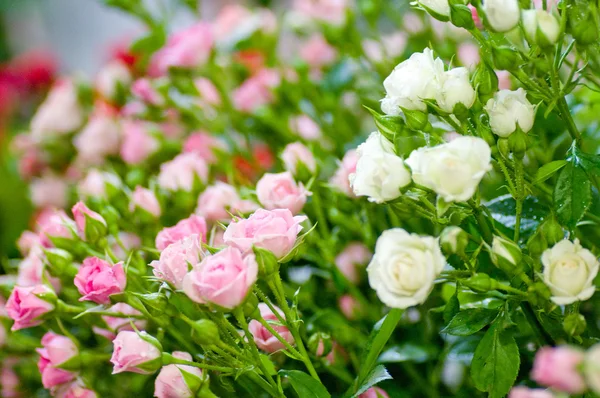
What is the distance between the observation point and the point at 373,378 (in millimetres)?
401

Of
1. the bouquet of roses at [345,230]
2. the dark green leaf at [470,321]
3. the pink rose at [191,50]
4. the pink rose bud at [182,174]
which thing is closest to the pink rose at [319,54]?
the bouquet of roses at [345,230]

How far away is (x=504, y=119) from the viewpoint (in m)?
0.38

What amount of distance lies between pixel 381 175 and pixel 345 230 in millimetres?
210

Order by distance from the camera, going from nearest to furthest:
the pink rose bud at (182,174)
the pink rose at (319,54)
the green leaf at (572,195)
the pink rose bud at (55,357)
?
the green leaf at (572,195)
the pink rose bud at (55,357)
the pink rose bud at (182,174)
the pink rose at (319,54)

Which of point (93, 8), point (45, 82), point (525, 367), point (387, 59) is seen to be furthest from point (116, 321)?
point (93, 8)

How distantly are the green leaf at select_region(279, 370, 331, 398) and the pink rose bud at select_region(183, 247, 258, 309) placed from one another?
0.23 feet

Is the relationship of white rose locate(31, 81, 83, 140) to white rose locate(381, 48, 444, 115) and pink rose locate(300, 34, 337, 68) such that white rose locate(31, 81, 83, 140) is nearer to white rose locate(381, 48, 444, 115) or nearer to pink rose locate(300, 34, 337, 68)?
pink rose locate(300, 34, 337, 68)

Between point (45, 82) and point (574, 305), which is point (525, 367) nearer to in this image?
point (574, 305)

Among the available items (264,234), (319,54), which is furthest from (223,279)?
(319,54)

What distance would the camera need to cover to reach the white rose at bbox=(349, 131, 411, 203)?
0.36 m

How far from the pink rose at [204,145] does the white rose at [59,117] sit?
8.8 inches

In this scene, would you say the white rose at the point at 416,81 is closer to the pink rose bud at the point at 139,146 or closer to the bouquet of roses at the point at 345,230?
the bouquet of roses at the point at 345,230

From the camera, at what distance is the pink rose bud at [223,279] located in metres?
0.35

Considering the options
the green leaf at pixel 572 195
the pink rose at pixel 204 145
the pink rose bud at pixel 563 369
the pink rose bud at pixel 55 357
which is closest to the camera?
the pink rose bud at pixel 563 369
